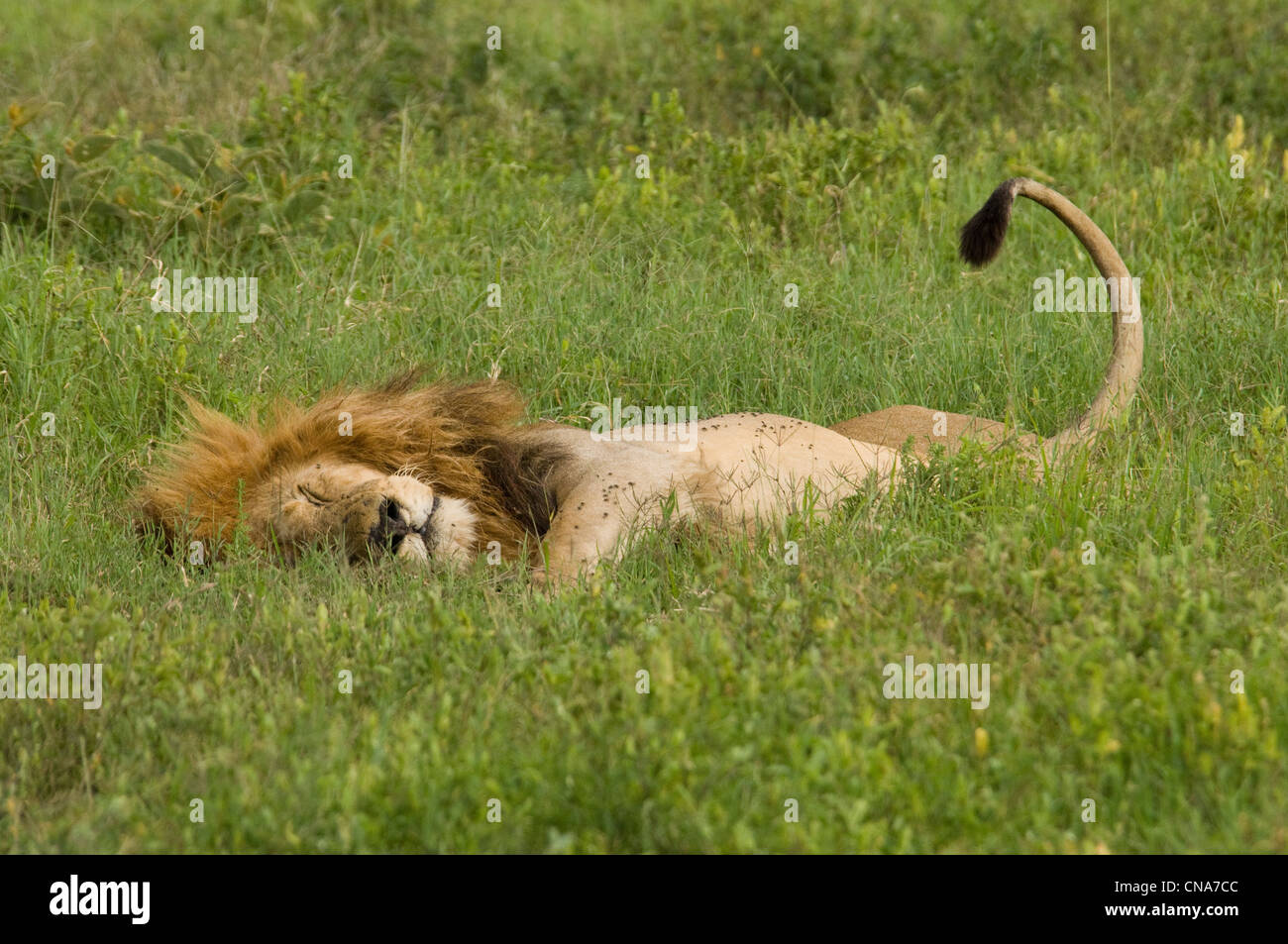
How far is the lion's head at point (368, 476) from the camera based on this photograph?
4023mm

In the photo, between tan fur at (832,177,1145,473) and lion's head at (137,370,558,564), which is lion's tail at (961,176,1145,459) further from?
lion's head at (137,370,558,564)

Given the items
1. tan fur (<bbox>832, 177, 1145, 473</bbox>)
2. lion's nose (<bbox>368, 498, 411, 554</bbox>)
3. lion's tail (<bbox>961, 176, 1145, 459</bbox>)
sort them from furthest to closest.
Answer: lion's tail (<bbox>961, 176, 1145, 459</bbox>) < tan fur (<bbox>832, 177, 1145, 473</bbox>) < lion's nose (<bbox>368, 498, 411, 554</bbox>)

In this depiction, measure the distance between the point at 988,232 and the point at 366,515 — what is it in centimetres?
214

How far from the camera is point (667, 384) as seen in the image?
532 cm

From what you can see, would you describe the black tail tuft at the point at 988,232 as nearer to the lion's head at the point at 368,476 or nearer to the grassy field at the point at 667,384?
the grassy field at the point at 667,384

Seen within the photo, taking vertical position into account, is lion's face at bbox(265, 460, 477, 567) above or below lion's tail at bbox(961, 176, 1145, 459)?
below

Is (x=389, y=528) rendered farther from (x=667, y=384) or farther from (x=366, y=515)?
(x=667, y=384)

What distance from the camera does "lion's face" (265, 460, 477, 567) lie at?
394 centimetres

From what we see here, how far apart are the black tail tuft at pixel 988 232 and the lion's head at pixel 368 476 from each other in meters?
1.49

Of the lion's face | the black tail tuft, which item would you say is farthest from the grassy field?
the black tail tuft

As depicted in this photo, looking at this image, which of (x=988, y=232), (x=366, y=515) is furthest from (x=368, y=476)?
(x=988, y=232)
